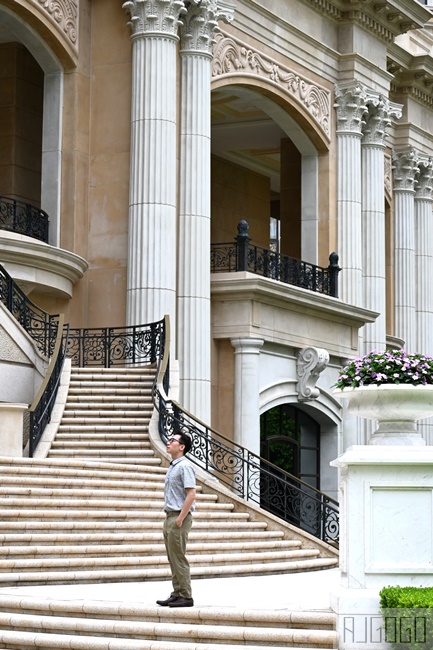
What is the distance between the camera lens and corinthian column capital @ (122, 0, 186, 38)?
2522 cm

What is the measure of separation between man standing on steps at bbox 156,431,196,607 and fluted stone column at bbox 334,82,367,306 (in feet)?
68.9

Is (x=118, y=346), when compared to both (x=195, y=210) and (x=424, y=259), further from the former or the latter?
(x=424, y=259)

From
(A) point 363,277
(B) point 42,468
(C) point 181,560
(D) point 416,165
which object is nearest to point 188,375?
(B) point 42,468

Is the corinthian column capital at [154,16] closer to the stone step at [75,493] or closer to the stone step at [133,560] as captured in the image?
the stone step at [75,493]

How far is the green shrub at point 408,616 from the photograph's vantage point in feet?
31.1

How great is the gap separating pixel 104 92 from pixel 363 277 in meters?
10.7

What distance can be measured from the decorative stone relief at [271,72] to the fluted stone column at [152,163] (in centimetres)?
291

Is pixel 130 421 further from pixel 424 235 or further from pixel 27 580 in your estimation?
pixel 424 235

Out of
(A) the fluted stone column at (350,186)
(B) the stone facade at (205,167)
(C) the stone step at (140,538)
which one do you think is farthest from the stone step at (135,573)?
(A) the fluted stone column at (350,186)

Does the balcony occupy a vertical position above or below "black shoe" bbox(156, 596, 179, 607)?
above

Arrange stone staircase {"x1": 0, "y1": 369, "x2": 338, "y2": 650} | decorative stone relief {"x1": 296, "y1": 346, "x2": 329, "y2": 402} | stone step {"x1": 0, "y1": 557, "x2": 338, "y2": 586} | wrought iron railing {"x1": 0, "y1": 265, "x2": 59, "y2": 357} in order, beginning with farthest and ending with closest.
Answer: decorative stone relief {"x1": 296, "y1": 346, "x2": 329, "y2": 402} → wrought iron railing {"x1": 0, "y1": 265, "x2": 59, "y2": 357} → stone step {"x1": 0, "y1": 557, "x2": 338, "y2": 586} → stone staircase {"x1": 0, "y1": 369, "x2": 338, "y2": 650}

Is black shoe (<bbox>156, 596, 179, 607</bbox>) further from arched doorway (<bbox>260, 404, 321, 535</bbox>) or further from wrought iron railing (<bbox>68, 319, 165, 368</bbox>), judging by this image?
arched doorway (<bbox>260, 404, 321, 535</bbox>)

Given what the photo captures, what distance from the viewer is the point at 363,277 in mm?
34156

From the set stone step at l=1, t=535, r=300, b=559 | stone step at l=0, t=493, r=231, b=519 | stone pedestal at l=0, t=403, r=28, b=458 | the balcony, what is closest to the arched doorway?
the balcony
